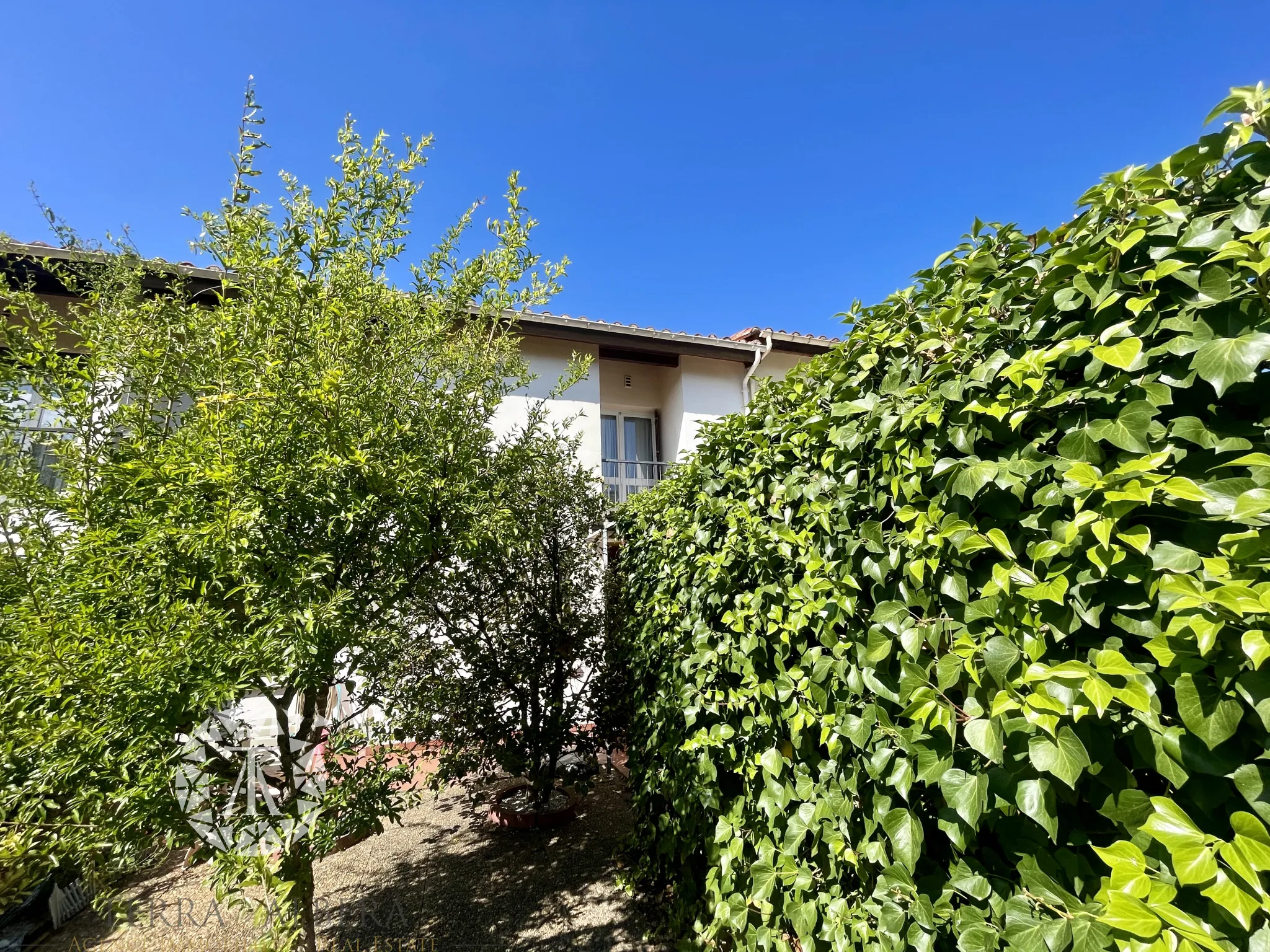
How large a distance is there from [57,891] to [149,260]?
469cm

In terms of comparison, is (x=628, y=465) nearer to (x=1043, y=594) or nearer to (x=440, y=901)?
(x=440, y=901)

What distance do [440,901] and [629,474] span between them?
782 cm

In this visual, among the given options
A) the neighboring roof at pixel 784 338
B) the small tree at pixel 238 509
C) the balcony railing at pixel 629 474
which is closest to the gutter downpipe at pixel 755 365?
the neighboring roof at pixel 784 338

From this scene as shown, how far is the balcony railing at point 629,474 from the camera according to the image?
10430 millimetres

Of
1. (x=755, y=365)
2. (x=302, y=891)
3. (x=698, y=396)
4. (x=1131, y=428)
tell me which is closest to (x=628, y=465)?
(x=698, y=396)

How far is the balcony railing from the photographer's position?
1043 cm

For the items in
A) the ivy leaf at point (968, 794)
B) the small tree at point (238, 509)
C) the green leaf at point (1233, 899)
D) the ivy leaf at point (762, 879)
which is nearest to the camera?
the green leaf at point (1233, 899)

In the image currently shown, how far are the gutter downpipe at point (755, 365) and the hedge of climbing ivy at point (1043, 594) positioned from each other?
825 cm

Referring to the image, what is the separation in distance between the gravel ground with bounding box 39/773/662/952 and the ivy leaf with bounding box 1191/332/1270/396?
400 centimetres

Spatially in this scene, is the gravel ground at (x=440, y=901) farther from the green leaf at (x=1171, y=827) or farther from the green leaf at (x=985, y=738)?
the green leaf at (x=1171, y=827)

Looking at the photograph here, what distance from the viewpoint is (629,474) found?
10844 millimetres

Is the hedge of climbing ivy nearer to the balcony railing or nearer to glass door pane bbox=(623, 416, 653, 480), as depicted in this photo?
the balcony railing

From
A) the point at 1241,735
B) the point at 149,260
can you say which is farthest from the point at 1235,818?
the point at 149,260

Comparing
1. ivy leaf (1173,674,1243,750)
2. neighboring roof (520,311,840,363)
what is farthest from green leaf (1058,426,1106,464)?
neighboring roof (520,311,840,363)
